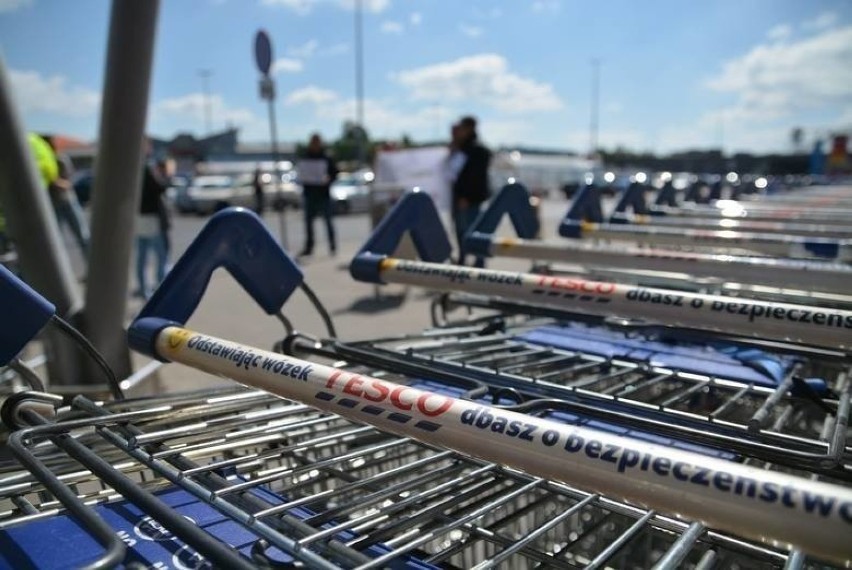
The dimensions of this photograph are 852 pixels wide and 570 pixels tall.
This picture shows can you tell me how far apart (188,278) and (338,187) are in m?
23.4

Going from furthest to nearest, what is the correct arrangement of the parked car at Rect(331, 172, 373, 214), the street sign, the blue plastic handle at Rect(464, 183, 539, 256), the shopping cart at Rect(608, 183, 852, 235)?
the parked car at Rect(331, 172, 373, 214), the street sign, the shopping cart at Rect(608, 183, 852, 235), the blue plastic handle at Rect(464, 183, 539, 256)

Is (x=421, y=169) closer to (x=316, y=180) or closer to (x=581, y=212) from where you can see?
(x=316, y=180)

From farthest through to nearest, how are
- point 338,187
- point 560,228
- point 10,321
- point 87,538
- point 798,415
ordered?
point 338,187 < point 560,228 < point 798,415 < point 10,321 < point 87,538

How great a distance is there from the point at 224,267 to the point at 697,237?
2.25 meters

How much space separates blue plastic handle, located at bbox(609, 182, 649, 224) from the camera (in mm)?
4645

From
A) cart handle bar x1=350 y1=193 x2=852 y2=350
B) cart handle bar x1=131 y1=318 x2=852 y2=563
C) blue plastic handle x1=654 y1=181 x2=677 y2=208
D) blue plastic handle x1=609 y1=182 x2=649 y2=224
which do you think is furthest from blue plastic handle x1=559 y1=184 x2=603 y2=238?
cart handle bar x1=131 y1=318 x2=852 y2=563

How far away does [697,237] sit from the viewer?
3.24m

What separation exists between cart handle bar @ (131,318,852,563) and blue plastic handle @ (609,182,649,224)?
11.5 ft

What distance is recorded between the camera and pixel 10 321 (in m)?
1.61

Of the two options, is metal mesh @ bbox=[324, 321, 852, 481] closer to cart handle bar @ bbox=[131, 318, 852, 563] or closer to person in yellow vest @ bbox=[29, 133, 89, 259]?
cart handle bar @ bbox=[131, 318, 852, 563]

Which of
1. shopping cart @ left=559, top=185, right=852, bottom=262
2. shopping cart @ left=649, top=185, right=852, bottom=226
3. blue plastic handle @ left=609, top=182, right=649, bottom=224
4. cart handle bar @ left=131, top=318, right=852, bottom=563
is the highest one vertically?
blue plastic handle @ left=609, top=182, right=649, bottom=224

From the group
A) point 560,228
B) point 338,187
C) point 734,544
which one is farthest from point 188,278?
point 338,187

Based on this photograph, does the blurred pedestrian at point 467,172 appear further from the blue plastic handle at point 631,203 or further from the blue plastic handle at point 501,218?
the blue plastic handle at point 501,218

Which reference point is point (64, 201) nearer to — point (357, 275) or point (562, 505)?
point (357, 275)
